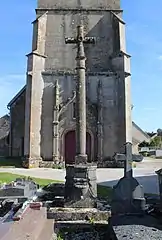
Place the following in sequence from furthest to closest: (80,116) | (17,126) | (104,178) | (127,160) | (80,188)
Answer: (17,126) < (104,178) < (80,116) < (80,188) < (127,160)

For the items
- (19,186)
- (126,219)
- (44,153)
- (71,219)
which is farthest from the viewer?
(44,153)

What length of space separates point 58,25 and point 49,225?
24.2 meters

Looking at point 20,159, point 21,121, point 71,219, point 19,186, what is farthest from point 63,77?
point 71,219

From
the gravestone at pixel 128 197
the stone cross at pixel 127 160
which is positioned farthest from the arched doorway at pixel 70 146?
the gravestone at pixel 128 197

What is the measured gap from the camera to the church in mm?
26250

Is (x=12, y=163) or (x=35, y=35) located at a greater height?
(x=35, y=35)

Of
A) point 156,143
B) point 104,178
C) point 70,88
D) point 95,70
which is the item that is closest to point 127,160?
point 104,178

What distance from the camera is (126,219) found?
678 cm

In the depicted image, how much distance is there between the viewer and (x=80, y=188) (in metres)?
9.12

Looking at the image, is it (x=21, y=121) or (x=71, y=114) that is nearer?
(x=71, y=114)

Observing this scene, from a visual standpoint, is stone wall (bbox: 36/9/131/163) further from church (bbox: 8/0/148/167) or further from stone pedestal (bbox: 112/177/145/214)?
stone pedestal (bbox: 112/177/145/214)

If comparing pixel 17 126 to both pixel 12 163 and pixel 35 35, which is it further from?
pixel 35 35

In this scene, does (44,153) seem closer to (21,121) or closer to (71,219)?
(21,121)

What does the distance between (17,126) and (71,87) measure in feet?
19.6
